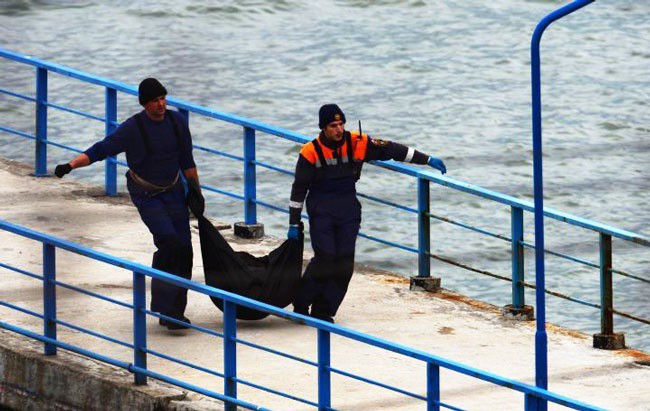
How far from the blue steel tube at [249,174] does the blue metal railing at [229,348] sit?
327cm

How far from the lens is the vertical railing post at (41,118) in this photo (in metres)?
16.8

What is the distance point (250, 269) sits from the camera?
13.5 m

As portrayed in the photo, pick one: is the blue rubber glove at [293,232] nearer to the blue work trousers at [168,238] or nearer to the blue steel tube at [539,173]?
the blue work trousers at [168,238]

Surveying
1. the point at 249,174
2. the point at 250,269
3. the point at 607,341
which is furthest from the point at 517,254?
the point at 249,174

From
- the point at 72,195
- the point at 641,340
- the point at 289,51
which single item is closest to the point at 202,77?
the point at 289,51

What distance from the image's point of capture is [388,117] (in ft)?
104

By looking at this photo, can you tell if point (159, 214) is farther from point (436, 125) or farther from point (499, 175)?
point (436, 125)

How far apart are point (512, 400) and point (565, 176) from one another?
17.0 metres

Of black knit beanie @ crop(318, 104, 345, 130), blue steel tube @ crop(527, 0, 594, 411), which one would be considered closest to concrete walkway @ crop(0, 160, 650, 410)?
blue steel tube @ crop(527, 0, 594, 411)

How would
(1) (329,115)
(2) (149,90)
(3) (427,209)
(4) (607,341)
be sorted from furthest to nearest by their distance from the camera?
(3) (427,209) < (4) (607,341) < (1) (329,115) < (2) (149,90)

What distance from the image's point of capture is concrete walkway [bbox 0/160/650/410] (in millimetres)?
12109

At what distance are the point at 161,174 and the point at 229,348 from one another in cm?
226

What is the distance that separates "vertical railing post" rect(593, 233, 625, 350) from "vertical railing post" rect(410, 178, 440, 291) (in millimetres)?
1455

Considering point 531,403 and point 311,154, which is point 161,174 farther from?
point 531,403
